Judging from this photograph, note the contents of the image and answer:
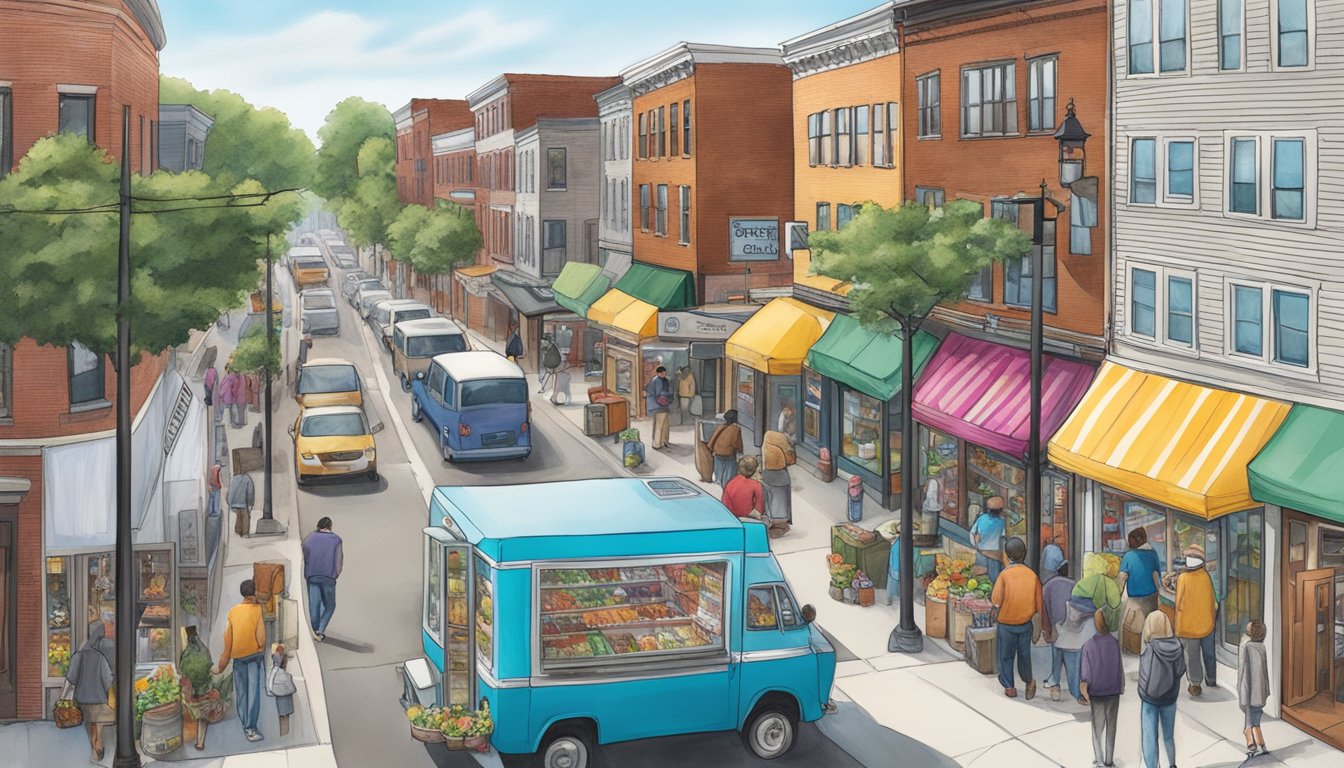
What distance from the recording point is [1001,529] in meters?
20.7

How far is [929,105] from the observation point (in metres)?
27.5

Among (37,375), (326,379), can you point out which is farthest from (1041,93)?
(326,379)

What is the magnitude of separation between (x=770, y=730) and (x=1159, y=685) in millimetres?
4042

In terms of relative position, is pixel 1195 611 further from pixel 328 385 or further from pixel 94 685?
pixel 328 385

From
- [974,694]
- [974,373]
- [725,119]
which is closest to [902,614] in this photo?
[974,694]

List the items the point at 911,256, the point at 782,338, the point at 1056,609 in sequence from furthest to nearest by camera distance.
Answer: the point at 782,338, the point at 911,256, the point at 1056,609

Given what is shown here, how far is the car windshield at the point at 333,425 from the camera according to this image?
31.2 m

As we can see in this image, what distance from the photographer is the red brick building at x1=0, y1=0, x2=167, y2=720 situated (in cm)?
1700

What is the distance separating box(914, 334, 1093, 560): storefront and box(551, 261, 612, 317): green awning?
75.4ft

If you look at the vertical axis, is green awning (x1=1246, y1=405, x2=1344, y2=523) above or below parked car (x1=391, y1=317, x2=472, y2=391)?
below

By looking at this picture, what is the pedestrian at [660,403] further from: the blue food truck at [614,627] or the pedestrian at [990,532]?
the blue food truck at [614,627]

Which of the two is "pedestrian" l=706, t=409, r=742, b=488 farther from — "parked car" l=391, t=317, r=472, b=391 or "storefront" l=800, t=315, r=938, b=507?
"parked car" l=391, t=317, r=472, b=391

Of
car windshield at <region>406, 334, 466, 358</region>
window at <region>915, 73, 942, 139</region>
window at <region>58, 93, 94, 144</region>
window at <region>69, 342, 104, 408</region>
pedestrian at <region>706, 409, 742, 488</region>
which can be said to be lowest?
pedestrian at <region>706, 409, 742, 488</region>

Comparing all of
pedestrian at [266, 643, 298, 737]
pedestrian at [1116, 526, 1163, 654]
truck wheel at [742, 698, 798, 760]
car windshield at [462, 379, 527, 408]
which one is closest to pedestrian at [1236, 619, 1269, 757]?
pedestrian at [1116, 526, 1163, 654]
